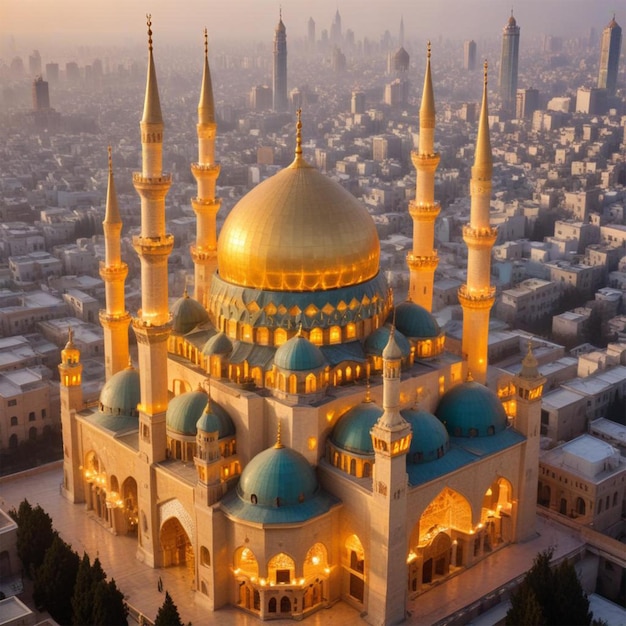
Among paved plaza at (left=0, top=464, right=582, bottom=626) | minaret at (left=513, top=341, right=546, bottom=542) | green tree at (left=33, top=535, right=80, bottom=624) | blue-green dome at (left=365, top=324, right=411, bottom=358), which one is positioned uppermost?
blue-green dome at (left=365, top=324, right=411, bottom=358)

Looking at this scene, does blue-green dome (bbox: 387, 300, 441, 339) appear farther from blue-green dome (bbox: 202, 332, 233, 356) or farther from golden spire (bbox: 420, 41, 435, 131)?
Result: golden spire (bbox: 420, 41, 435, 131)

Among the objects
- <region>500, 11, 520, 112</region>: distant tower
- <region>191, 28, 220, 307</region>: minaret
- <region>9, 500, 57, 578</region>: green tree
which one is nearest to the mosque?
<region>191, 28, 220, 307</region>: minaret

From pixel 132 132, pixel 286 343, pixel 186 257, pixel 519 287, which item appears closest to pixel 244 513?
pixel 286 343

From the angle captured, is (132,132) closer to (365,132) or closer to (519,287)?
(365,132)

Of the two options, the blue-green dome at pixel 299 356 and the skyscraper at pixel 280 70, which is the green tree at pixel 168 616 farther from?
the skyscraper at pixel 280 70

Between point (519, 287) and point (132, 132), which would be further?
point (132, 132)
